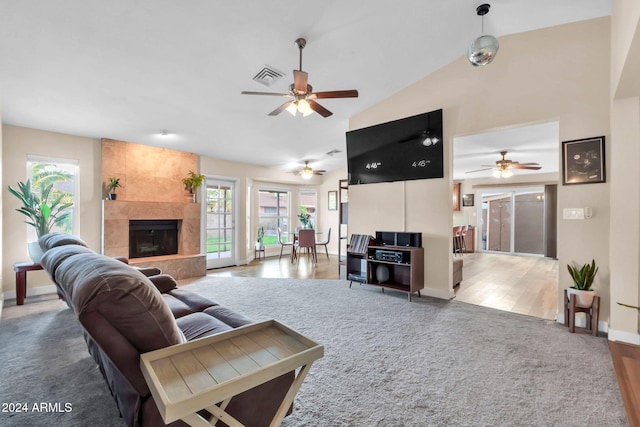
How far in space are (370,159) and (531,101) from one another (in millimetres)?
2169

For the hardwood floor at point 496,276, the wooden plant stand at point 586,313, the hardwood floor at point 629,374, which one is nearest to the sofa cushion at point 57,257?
the hardwood floor at point 629,374

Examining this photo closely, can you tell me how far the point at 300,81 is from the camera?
109 inches

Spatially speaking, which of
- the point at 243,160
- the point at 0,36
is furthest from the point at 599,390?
the point at 243,160

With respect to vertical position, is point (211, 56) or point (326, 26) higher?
point (326, 26)

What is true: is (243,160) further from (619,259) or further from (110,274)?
(619,259)

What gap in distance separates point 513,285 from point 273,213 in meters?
5.68

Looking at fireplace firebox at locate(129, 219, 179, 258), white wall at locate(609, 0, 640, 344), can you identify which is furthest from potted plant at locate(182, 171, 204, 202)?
white wall at locate(609, 0, 640, 344)

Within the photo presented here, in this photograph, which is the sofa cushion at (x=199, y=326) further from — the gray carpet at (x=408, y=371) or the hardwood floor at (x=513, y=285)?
the hardwood floor at (x=513, y=285)

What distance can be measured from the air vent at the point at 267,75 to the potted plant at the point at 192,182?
2888 millimetres

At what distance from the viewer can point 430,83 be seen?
4.09 metres

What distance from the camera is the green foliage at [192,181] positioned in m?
5.57

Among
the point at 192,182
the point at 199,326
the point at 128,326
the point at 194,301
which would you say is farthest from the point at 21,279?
the point at 128,326

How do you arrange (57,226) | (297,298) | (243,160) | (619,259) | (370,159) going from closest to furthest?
(619,259)
(297,298)
(57,226)
(370,159)
(243,160)

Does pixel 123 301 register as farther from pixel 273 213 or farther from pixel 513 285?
pixel 273 213
